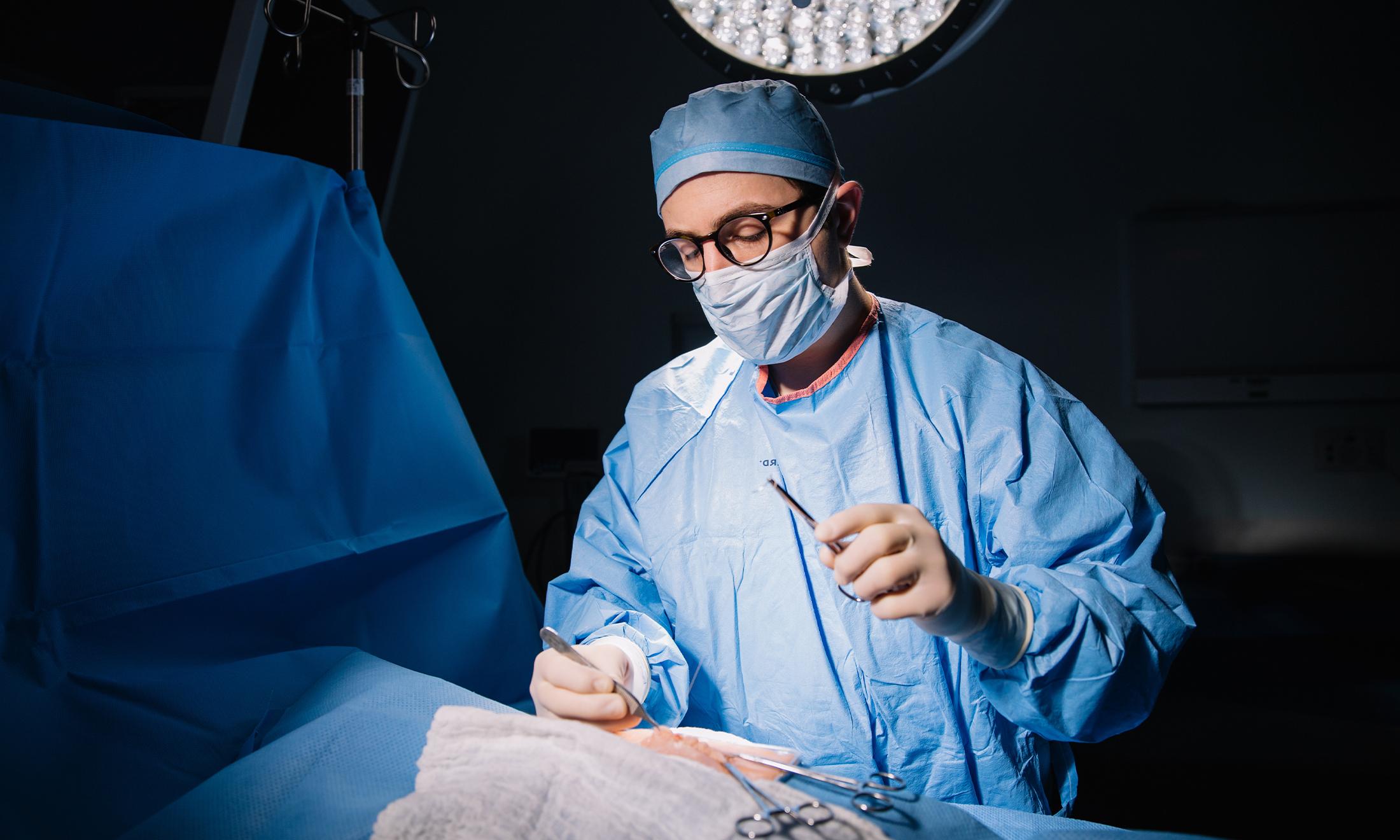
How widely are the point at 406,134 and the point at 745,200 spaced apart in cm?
127

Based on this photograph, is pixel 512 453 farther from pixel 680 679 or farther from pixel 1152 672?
pixel 1152 672

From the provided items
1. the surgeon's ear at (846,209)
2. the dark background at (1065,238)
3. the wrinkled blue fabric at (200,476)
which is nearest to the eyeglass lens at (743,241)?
the surgeon's ear at (846,209)

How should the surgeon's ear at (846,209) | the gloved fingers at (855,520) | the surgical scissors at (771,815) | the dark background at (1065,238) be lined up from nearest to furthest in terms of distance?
1. the surgical scissors at (771,815)
2. the gloved fingers at (855,520)
3. the surgeon's ear at (846,209)
4. the dark background at (1065,238)

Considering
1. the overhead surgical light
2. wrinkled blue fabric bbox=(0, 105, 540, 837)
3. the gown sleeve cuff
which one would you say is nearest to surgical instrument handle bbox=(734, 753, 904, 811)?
the gown sleeve cuff

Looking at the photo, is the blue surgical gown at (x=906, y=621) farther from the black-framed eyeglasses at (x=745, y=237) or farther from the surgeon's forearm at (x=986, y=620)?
the black-framed eyeglasses at (x=745, y=237)

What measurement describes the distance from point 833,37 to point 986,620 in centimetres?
75

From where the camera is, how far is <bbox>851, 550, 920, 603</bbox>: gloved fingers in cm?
80

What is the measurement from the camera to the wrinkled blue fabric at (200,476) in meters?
0.93

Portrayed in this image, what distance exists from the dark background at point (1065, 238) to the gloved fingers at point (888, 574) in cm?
235

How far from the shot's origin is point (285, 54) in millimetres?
1432

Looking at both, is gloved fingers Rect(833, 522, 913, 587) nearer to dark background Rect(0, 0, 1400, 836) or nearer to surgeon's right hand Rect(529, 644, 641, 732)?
surgeon's right hand Rect(529, 644, 641, 732)

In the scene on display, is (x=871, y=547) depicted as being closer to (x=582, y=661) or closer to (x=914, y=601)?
(x=914, y=601)

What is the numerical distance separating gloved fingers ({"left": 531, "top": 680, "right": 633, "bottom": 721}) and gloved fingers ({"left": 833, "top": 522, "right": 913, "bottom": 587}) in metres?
0.35

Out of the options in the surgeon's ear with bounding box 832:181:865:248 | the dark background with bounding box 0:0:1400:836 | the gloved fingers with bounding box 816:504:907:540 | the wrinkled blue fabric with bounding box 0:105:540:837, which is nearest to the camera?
the gloved fingers with bounding box 816:504:907:540
